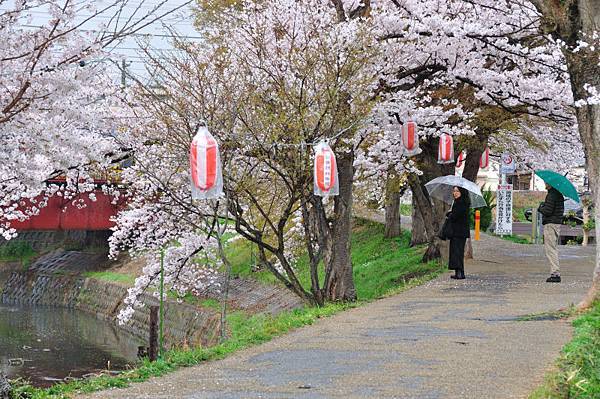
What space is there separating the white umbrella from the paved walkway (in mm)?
3343

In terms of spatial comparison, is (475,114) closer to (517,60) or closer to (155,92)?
(517,60)

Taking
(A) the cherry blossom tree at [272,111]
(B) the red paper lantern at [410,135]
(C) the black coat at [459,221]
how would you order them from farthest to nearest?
(B) the red paper lantern at [410,135] < (C) the black coat at [459,221] < (A) the cherry blossom tree at [272,111]

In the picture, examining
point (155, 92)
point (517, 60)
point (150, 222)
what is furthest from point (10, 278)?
point (517, 60)

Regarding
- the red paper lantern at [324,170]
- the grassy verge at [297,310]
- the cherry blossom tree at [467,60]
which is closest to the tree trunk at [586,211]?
the cherry blossom tree at [467,60]

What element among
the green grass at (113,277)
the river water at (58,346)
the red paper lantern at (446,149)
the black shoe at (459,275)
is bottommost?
the river water at (58,346)

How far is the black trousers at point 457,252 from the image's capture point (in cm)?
1750

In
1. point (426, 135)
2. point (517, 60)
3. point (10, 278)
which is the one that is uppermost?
point (517, 60)

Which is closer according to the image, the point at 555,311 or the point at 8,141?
the point at 8,141

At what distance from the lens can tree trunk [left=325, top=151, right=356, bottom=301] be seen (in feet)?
57.6

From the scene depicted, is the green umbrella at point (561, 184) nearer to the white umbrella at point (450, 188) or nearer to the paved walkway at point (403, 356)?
the paved walkway at point (403, 356)

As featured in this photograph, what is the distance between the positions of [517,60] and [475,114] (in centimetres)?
174

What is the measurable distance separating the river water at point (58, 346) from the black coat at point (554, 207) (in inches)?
418

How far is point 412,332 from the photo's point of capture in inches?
446

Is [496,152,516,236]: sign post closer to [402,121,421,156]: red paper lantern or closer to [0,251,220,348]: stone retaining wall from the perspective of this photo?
[0,251,220,348]: stone retaining wall
